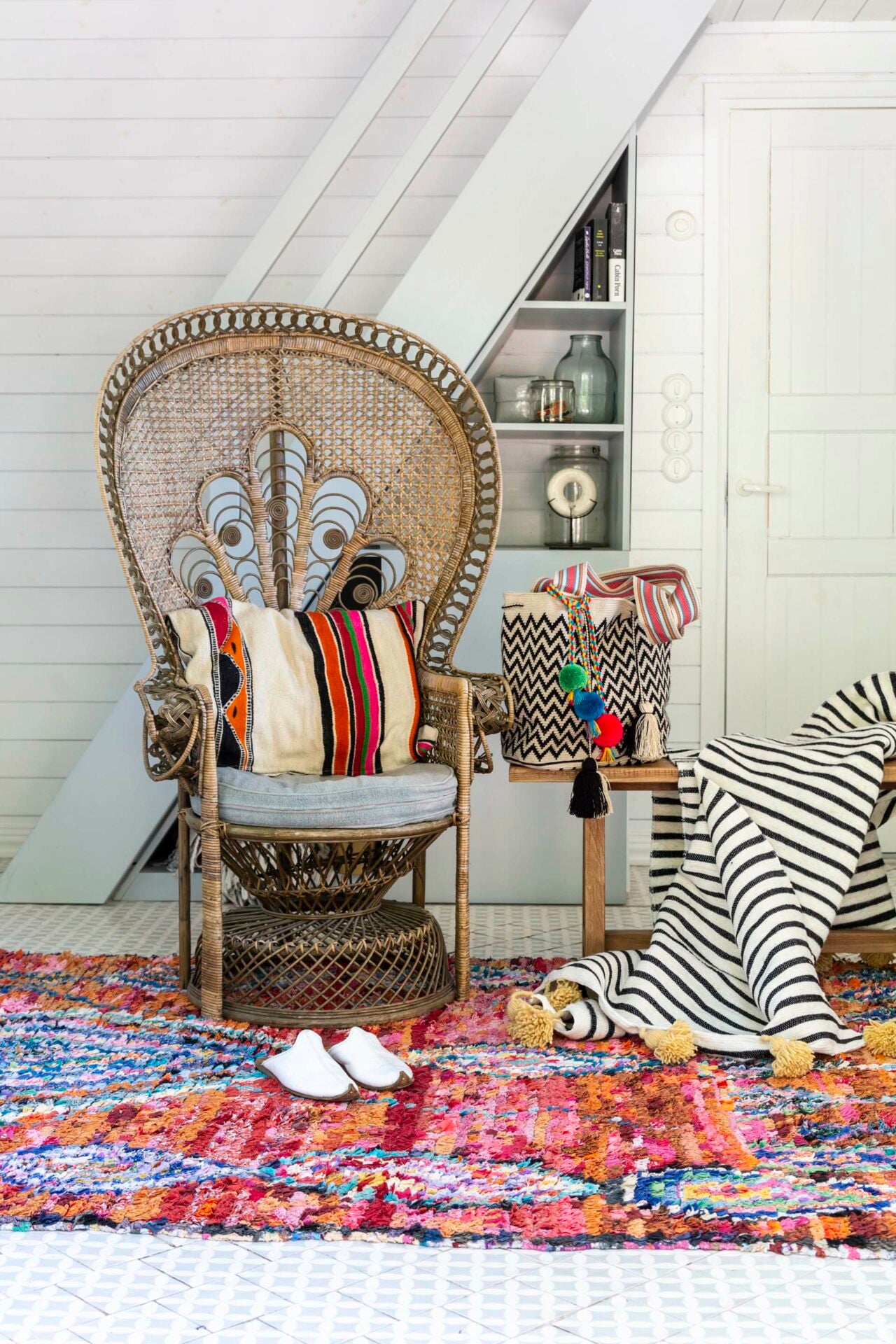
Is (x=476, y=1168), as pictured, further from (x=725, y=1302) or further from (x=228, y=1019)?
(x=228, y=1019)

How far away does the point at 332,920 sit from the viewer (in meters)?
2.21

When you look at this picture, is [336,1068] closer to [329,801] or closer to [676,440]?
[329,801]

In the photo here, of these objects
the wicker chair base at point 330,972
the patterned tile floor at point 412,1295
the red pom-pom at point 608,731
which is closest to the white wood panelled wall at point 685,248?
the red pom-pom at point 608,731

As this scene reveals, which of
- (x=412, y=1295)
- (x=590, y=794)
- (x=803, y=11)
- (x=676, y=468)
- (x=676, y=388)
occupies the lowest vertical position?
(x=412, y=1295)

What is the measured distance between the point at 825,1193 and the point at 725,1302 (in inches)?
10.1

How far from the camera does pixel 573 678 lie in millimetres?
2305

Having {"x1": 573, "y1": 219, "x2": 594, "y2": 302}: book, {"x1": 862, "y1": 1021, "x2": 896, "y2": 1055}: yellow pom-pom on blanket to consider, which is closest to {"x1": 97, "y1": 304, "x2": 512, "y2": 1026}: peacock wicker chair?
{"x1": 573, "y1": 219, "x2": 594, "y2": 302}: book

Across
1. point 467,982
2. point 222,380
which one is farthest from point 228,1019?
point 222,380

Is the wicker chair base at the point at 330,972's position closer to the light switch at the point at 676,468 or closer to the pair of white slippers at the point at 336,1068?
the pair of white slippers at the point at 336,1068

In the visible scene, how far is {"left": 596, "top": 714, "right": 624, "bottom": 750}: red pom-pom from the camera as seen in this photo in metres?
2.29

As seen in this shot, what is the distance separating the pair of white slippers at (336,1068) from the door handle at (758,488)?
2090 mm

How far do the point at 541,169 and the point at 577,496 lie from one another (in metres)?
0.78

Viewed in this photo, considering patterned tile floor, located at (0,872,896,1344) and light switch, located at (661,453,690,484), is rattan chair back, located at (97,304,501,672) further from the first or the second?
patterned tile floor, located at (0,872,896,1344)

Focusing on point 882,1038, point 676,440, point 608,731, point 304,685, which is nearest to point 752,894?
point 882,1038
